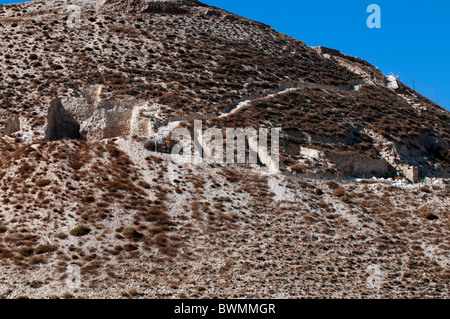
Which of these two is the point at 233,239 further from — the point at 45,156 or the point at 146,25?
the point at 146,25

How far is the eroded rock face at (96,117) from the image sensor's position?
2000 inches

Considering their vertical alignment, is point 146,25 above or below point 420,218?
above

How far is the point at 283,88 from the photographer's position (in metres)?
62.9

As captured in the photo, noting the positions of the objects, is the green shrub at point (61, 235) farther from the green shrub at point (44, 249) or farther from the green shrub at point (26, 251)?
the green shrub at point (26, 251)

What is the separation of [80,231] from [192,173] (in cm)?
1048

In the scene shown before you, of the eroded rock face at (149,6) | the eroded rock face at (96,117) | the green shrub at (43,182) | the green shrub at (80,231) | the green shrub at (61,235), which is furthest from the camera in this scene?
the eroded rock face at (149,6)

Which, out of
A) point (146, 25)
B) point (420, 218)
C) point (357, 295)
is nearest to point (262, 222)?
point (357, 295)

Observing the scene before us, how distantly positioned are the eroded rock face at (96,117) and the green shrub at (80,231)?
1474cm

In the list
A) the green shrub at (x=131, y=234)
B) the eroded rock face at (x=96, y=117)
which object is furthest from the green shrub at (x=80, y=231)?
the eroded rock face at (x=96, y=117)

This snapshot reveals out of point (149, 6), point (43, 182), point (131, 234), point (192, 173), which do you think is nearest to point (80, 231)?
point (131, 234)

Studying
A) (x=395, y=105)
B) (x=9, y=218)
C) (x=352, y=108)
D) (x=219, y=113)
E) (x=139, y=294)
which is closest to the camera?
(x=139, y=294)

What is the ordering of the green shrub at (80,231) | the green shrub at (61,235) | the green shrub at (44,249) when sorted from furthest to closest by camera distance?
the green shrub at (80,231)
the green shrub at (61,235)
the green shrub at (44,249)

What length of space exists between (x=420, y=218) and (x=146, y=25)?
4184cm

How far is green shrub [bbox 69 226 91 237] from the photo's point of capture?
3628 centimetres
